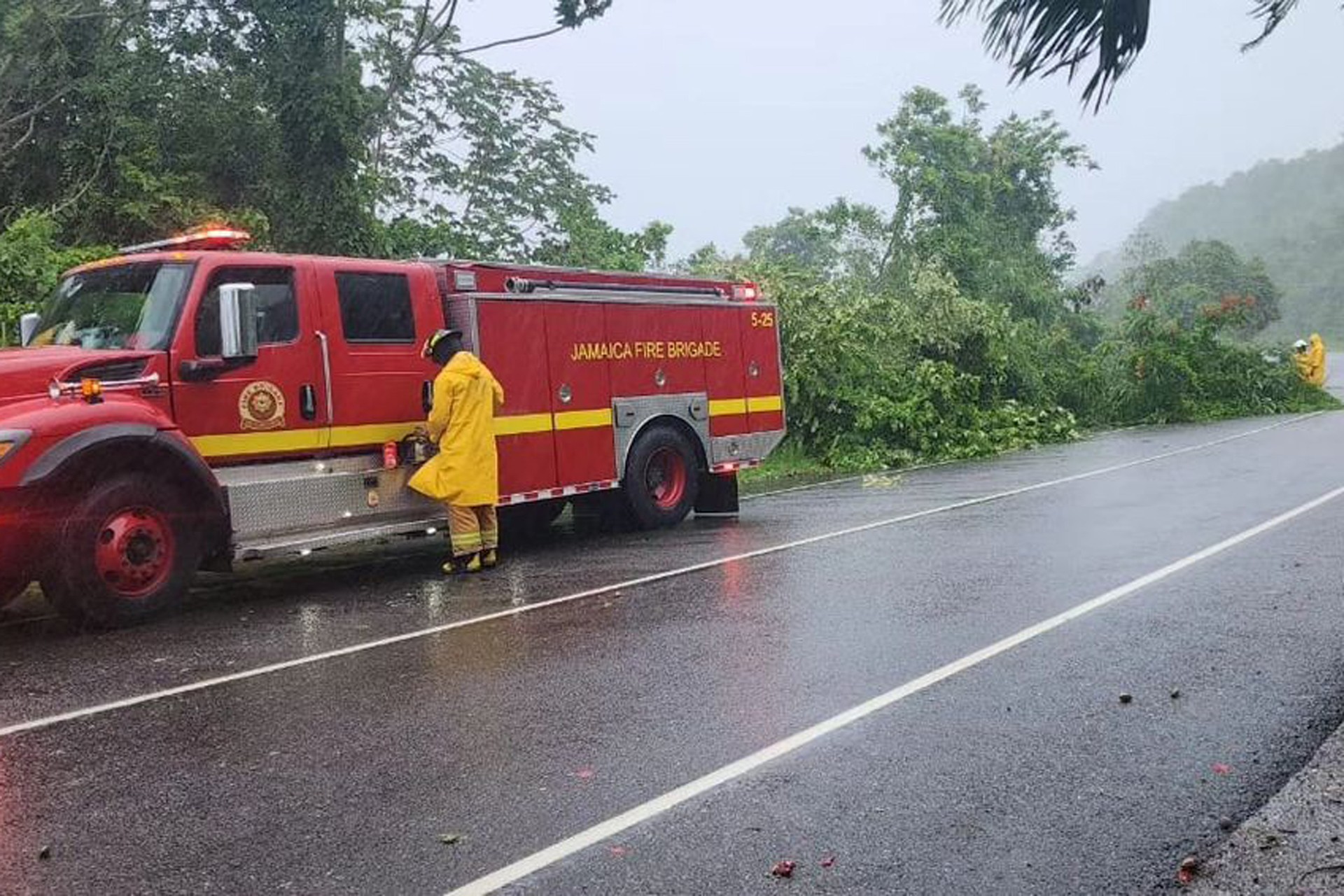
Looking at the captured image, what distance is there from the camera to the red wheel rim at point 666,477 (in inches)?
476

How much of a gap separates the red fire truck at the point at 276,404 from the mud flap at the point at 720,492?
0.84 meters

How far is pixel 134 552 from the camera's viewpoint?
25.8 feet

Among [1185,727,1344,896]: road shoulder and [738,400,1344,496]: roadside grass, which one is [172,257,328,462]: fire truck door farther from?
[738,400,1344,496]: roadside grass

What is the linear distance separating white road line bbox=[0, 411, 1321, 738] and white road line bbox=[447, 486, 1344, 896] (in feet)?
9.59

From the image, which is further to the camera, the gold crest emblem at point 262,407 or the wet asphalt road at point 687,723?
the gold crest emblem at point 262,407

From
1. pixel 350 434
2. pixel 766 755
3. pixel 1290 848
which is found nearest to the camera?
pixel 1290 848

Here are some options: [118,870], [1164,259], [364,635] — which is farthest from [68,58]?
[1164,259]

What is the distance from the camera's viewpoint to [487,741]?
5.03 meters

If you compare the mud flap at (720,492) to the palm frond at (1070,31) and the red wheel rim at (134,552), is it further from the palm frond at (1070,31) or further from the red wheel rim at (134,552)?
the palm frond at (1070,31)

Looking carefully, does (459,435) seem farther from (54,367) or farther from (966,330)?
(966,330)

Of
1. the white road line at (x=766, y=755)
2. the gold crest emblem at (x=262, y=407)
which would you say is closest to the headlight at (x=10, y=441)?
the gold crest emblem at (x=262, y=407)

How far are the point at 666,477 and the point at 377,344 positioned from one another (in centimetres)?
376

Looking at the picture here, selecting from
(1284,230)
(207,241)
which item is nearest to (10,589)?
(207,241)

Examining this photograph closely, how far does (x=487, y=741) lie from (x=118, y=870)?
5.04 ft
